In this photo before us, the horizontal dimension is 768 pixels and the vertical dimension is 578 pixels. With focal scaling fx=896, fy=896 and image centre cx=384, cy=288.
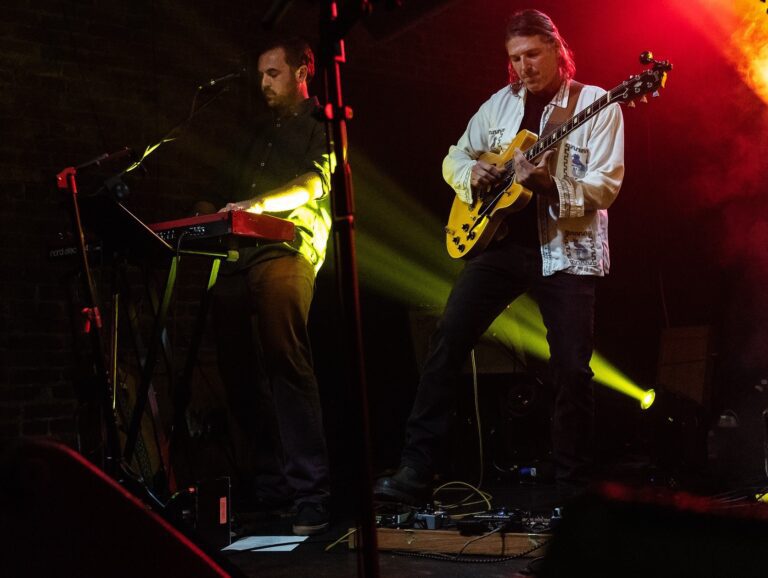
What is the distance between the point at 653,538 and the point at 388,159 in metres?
5.12

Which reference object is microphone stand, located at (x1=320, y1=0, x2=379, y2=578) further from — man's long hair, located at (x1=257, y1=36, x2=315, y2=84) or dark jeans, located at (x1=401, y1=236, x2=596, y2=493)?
man's long hair, located at (x1=257, y1=36, x2=315, y2=84)

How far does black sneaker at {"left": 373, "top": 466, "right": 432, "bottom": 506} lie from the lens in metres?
3.52

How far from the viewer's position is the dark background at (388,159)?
16.6 ft

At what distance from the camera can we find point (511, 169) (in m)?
3.79

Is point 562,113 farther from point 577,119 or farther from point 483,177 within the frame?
point 483,177

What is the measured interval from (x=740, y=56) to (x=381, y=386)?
3255mm

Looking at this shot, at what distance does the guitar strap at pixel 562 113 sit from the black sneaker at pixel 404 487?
4.97 feet

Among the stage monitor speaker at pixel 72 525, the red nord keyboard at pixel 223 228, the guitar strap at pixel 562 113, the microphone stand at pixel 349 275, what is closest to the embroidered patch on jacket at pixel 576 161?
the guitar strap at pixel 562 113

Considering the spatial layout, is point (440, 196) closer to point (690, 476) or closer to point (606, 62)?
point (606, 62)

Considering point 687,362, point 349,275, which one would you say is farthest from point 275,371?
point 687,362

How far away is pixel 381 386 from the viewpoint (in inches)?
233

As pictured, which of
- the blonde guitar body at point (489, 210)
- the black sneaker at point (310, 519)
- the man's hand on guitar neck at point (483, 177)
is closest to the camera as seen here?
the black sneaker at point (310, 519)

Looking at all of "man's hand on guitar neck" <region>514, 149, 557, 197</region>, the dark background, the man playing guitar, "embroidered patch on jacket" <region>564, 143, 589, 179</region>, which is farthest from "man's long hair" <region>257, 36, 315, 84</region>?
"embroidered patch on jacket" <region>564, 143, 589, 179</region>

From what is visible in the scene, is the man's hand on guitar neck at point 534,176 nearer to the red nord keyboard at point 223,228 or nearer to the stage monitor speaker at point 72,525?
the red nord keyboard at point 223,228
